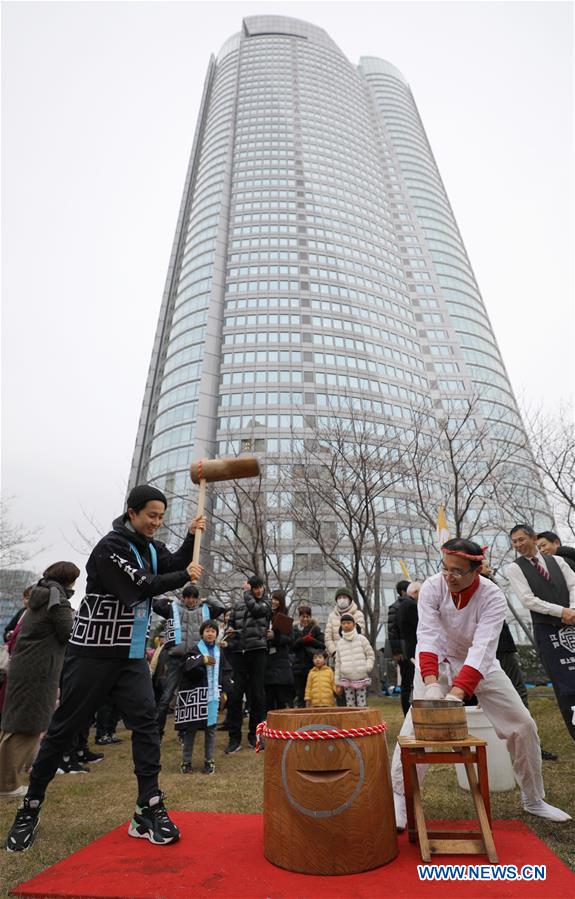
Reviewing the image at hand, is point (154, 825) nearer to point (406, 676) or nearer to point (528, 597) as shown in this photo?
point (528, 597)

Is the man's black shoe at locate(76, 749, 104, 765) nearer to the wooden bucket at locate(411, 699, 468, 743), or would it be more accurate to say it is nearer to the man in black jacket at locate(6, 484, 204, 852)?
the man in black jacket at locate(6, 484, 204, 852)

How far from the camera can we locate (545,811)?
361cm

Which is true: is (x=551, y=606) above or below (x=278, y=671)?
above

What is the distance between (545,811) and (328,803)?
1945mm

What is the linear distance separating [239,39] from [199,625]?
135 m

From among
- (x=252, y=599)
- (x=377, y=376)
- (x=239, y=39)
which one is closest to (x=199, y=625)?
(x=252, y=599)

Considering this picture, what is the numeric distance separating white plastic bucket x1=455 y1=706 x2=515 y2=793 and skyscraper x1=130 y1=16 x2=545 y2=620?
38.0 meters

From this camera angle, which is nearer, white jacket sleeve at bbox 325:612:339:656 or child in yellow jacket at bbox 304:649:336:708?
child in yellow jacket at bbox 304:649:336:708

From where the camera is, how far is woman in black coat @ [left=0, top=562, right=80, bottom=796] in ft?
15.5

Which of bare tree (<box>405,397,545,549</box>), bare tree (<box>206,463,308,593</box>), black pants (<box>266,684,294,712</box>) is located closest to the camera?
black pants (<box>266,684,294,712</box>)

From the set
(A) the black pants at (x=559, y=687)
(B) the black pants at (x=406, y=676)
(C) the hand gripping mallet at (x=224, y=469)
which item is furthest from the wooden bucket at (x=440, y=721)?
(B) the black pants at (x=406, y=676)

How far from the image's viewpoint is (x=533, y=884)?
2.57 m

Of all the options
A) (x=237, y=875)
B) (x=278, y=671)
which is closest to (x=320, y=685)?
A: (x=278, y=671)

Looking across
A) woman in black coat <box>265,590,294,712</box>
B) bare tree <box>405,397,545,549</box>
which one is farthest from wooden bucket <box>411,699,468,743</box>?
bare tree <box>405,397,545,549</box>
